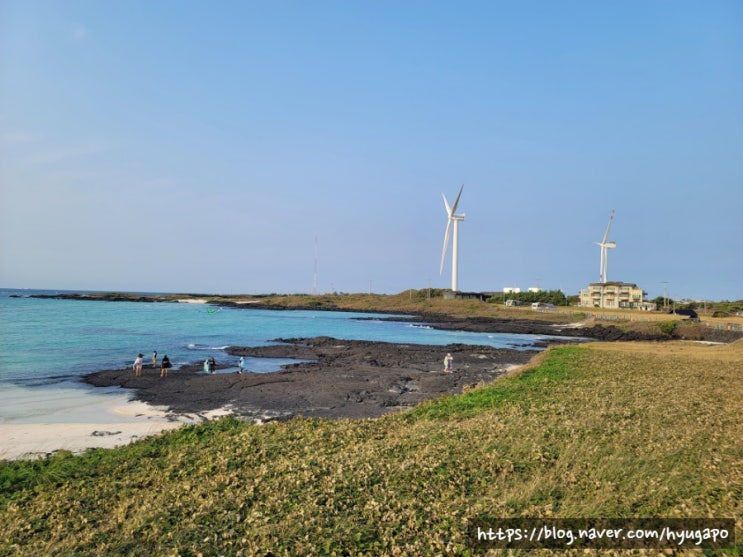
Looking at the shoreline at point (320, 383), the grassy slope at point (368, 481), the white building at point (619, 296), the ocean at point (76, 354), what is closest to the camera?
the grassy slope at point (368, 481)

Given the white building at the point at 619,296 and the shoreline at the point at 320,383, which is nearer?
the shoreline at the point at 320,383

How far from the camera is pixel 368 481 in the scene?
1041cm

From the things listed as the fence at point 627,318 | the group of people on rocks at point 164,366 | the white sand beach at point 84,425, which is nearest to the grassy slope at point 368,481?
the white sand beach at point 84,425

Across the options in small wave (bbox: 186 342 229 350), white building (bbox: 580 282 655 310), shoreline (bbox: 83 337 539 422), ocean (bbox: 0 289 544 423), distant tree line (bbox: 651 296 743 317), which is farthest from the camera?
white building (bbox: 580 282 655 310)

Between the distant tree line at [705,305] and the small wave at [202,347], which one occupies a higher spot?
the distant tree line at [705,305]

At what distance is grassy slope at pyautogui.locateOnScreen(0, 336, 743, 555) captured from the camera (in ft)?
27.6

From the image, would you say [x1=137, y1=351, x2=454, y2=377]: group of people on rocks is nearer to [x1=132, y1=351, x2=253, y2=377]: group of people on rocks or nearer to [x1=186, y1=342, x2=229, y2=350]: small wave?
[x1=132, y1=351, x2=253, y2=377]: group of people on rocks

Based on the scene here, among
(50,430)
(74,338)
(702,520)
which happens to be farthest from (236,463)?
(74,338)

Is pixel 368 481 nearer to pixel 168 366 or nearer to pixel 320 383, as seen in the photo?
pixel 320 383

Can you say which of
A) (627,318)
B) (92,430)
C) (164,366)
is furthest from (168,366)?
(627,318)

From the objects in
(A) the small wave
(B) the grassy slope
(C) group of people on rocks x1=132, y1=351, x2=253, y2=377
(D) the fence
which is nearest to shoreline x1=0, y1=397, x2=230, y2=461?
(B) the grassy slope

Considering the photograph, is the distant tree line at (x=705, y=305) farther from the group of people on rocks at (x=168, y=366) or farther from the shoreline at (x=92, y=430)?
the shoreline at (x=92, y=430)

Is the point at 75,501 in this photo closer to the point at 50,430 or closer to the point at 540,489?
the point at 540,489

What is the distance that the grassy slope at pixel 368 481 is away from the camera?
841cm
